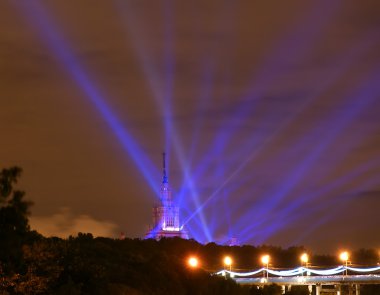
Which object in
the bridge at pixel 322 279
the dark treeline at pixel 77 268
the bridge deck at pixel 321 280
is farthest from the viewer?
the bridge at pixel 322 279

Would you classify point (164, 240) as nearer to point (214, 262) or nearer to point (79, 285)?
point (214, 262)

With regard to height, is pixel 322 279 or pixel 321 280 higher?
pixel 322 279

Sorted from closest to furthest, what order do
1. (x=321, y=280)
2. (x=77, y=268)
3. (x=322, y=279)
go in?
(x=77, y=268) < (x=321, y=280) < (x=322, y=279)

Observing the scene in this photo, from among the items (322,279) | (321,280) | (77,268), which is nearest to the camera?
(77,268)

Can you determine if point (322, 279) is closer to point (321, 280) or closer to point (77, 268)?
point (321, 280)

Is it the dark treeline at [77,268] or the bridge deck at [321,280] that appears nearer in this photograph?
the dark treeline at [77,268]

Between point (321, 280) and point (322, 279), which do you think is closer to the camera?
point (321, 280)

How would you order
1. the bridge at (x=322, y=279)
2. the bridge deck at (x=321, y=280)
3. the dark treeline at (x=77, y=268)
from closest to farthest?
the dark treeline at (x=77, y=268)
the bridge deck at (x=321, y=280)
the bridge at (x=322, y=279)

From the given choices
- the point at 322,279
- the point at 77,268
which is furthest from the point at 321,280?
the point at 77,268

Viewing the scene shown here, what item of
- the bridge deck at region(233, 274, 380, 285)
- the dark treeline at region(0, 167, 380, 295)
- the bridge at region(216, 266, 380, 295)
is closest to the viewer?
the dark treeline at region(0, 167, 380, 295)

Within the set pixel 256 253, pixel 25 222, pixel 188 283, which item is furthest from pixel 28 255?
pixel 256 253

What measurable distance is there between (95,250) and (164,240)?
6144 cm

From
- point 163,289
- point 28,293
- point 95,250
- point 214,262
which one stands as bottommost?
point 28,293

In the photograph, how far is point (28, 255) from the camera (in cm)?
4072
